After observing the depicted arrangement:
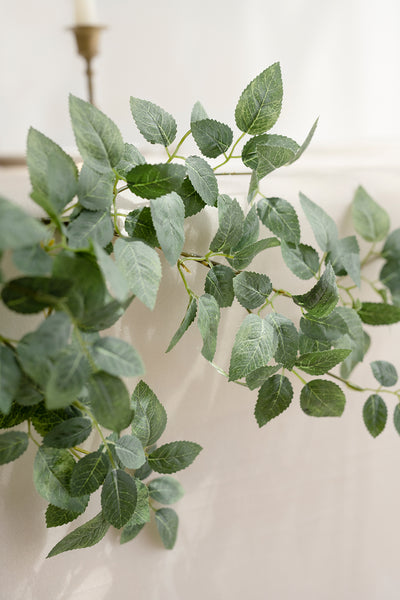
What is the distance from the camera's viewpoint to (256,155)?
1.39 ft

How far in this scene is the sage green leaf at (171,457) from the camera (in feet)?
1.46

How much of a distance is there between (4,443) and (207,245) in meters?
0.21

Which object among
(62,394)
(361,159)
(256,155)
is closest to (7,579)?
(62,394)

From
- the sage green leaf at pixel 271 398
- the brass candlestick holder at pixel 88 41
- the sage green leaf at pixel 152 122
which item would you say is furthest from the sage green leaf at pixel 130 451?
the brass candlestick holder at pixel 88 41

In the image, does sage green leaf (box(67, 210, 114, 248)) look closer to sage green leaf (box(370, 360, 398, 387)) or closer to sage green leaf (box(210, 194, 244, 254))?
sage green leaf (box(210, 194, 244, 254))

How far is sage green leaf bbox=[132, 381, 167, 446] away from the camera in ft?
1.41

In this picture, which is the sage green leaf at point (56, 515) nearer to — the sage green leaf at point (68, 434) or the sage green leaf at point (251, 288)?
the sage green leaf at point (68, 434)

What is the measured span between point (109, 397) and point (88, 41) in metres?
0.99

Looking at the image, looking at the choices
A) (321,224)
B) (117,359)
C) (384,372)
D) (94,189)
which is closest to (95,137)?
(94,189)

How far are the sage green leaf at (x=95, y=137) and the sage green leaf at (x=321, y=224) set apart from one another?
0.66 ft

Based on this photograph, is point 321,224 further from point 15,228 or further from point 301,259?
point 15,228

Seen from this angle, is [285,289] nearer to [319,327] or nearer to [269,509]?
[319,327]

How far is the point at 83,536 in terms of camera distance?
1.34 ft

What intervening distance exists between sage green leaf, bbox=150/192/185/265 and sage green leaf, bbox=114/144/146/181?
31 mm
